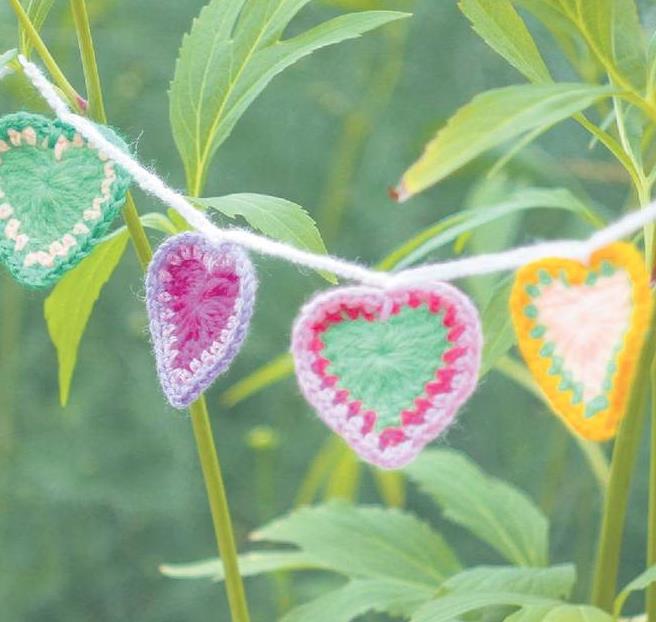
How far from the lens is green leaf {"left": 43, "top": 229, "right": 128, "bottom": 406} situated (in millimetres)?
520

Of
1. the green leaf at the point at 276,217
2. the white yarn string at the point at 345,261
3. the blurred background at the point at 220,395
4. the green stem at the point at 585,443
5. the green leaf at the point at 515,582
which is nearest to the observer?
the white yarn string at the point at 345,261

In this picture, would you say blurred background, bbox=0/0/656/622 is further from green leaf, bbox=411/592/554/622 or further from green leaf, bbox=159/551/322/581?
green leaf, bbox=411/592/554/622

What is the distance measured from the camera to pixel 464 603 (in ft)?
1.59

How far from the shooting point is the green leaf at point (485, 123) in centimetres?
33

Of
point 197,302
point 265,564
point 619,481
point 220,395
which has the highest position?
point 197,302

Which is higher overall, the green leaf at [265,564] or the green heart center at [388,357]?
the green heart center at [388,357]

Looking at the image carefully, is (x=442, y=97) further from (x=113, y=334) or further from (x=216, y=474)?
(x=216, y=474)

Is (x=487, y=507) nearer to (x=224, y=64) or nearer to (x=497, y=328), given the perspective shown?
(x=497, y=328)

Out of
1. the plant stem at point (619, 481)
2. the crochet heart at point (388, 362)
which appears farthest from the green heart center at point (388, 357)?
the plant stem at point (619, 481)

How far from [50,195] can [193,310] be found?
68 mm

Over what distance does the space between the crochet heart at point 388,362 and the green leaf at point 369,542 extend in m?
0.28

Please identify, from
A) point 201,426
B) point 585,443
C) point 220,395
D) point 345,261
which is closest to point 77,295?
point 201,426

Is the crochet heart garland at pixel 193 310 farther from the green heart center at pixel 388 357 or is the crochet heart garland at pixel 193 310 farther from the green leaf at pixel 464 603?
the green leaf at pixel 464 603

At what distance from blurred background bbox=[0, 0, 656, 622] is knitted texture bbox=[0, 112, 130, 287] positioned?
2.71 ft
